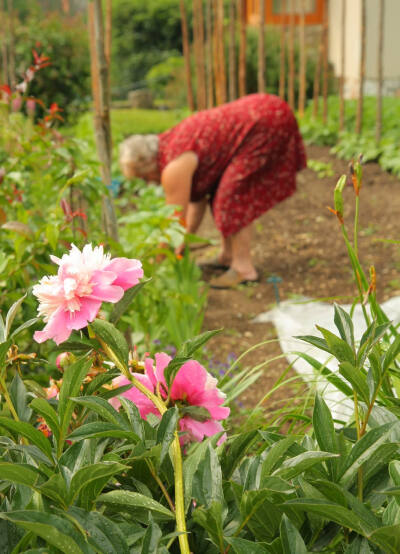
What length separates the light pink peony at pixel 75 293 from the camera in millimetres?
674

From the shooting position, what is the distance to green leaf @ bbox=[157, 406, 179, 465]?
59 cm

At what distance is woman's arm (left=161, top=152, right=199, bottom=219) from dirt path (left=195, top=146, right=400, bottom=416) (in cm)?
53

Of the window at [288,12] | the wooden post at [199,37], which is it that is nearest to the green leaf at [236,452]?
the wooden post at [199,37]

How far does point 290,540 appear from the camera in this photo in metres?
0.52

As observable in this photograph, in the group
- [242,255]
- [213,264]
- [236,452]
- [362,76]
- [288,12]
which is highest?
[236,452]

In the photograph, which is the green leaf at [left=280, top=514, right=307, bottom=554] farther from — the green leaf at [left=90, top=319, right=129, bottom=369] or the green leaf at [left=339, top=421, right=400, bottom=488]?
the green leaf at [left=90, top=319, right=129, bottom=369]

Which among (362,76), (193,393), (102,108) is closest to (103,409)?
(193,393)

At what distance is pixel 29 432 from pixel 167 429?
0.37ft

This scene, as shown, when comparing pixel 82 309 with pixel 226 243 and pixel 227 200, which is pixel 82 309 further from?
pixel 226 243

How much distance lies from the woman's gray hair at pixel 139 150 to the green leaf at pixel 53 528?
10.5 feet

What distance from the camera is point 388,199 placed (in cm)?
505

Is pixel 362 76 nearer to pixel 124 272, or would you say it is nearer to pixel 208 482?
pixel 124 272

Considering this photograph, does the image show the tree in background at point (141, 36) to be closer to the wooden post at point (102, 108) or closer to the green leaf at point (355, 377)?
the wooden post at point (102, 108)

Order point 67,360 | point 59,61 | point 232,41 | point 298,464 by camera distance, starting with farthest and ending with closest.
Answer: point 59,61, point 232,41, point 67,360, point 298,464
